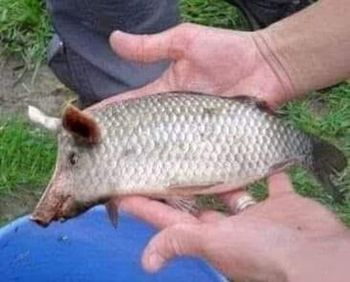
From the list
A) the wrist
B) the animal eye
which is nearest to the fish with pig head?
the animal eye

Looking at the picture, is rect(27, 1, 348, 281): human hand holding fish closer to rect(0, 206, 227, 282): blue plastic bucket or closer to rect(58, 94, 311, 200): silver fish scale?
rect(58, 94, 311, 200): silver fish scale

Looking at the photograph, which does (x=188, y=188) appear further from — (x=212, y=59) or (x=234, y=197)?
(x=212, y=59)

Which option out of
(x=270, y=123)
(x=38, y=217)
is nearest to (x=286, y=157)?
(x=270, y=123)

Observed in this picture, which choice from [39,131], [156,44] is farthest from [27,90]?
[156,44]

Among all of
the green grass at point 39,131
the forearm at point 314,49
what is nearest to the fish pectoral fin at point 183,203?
the forearm at point 314,49

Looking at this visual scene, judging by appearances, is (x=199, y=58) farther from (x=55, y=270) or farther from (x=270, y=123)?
(x=55, y=270)
